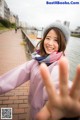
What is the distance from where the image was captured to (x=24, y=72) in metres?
0.97

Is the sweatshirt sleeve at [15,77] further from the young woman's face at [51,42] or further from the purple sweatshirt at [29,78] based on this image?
the young woman's face at [51,42]

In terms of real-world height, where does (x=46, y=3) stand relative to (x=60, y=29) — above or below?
above

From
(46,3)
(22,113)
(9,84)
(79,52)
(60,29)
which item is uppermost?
(46,3)

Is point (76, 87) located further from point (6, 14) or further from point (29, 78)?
point (6, 14)

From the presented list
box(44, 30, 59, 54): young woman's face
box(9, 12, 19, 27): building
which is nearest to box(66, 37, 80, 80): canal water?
box(44, 30, 59, 54): young woman's face

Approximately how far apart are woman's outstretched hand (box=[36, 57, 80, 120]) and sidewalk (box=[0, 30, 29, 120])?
29.1 inches

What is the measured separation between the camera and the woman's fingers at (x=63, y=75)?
0.40 m

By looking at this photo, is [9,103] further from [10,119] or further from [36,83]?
[36,83]

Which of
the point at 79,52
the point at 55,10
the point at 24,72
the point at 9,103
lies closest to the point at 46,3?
the point at 55,10

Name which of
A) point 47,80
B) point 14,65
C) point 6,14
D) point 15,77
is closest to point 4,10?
point 6,14

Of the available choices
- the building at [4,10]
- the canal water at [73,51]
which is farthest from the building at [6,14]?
the canal water at [73,51]

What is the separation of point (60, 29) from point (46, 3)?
1.18 feet

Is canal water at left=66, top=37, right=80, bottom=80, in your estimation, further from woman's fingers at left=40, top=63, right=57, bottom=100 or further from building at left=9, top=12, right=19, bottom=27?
woman's fingers at left=40, top=63, right=57, bottom=100

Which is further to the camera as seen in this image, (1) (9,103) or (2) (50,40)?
(1) (9,103)
